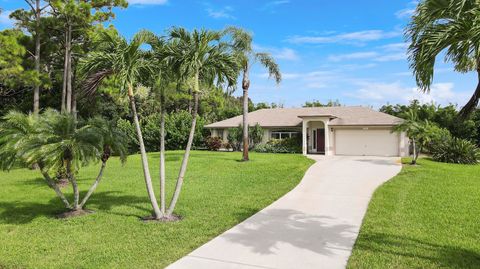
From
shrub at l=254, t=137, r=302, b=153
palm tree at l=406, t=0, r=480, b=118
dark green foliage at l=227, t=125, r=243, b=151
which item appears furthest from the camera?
dark green foliage at l=227, t=125, r=243, b=151

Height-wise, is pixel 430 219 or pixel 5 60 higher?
pixel 5 60

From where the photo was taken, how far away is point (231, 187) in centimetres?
1427

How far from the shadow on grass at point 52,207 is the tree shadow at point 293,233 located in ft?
10.7

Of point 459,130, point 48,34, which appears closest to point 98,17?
point 48,34

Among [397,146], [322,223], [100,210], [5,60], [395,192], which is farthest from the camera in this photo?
[397,146]

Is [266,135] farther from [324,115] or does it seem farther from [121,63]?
[121,63]

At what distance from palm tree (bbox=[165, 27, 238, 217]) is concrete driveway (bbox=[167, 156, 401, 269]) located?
256cm

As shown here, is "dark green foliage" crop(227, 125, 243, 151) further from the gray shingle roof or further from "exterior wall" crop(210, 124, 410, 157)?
"exterior wall" crop(210, 124, 410, 157)

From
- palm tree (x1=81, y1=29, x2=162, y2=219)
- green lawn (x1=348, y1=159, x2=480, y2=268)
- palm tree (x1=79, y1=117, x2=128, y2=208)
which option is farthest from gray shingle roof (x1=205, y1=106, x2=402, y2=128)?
palm tree (x1=81, y1=29, x2=162, y2=219)

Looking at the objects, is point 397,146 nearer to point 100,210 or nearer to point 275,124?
point 275,124

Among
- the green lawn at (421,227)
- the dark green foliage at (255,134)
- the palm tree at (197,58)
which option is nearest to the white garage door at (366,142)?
the dark green foliage at (255,134)

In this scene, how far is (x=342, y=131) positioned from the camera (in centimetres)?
2869

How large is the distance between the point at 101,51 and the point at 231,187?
7304 mm

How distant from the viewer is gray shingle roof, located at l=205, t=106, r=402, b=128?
27922mm
